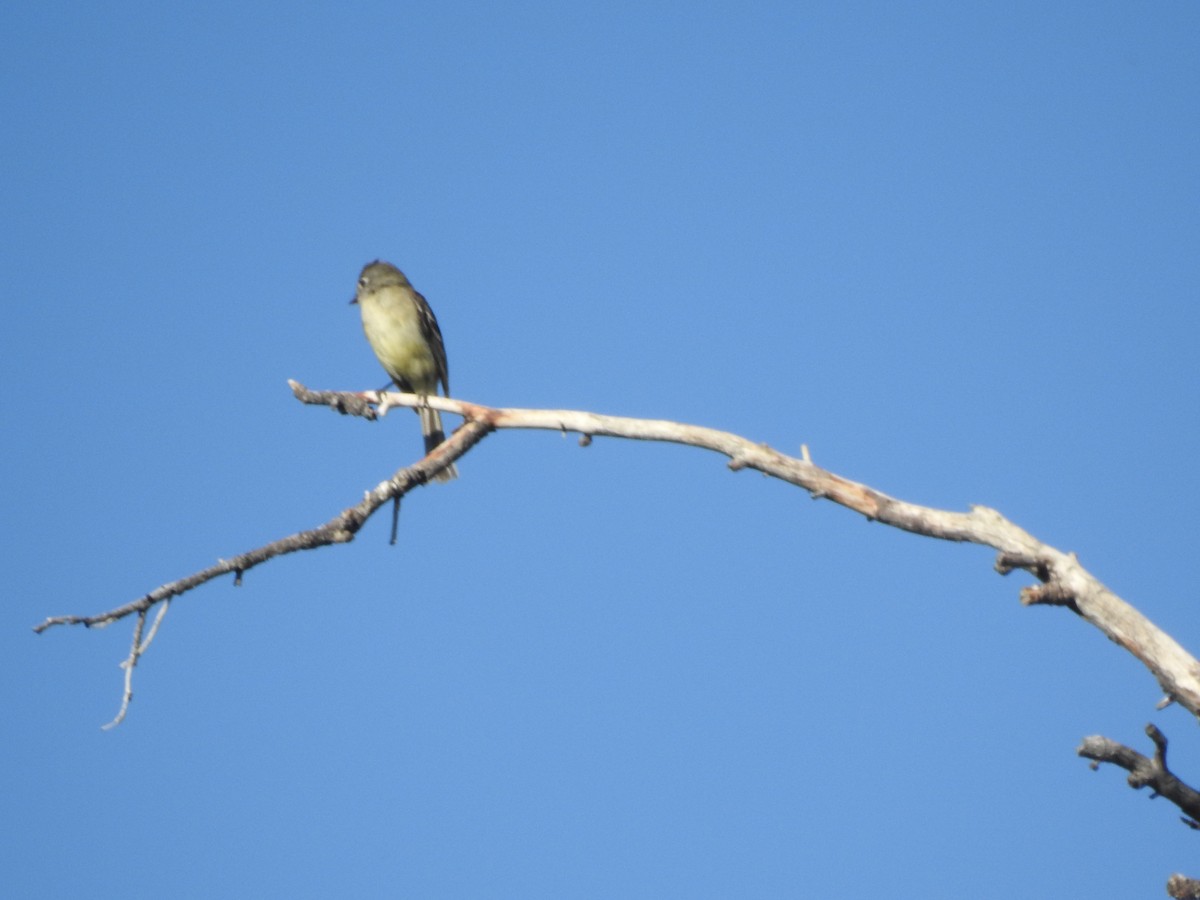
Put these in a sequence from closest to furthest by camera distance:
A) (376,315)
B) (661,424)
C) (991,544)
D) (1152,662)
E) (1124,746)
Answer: (1124,746)
(1152,662)
(991,544)
(661,424)
(376,315)

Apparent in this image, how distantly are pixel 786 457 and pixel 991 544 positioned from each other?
3.27ft

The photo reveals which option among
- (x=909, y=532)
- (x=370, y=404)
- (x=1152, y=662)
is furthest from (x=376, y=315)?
(x=1152, y=662)

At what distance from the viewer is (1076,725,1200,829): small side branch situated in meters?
5.13

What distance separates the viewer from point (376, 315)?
480 inches

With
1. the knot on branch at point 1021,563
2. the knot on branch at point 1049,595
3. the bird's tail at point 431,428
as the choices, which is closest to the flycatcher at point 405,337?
the bird's tail at point 431,428

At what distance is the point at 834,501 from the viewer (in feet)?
20.5

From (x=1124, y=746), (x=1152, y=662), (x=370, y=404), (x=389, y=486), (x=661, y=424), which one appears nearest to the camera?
(x=1124, y=746)

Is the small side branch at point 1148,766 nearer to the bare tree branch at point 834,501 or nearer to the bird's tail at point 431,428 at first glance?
the bare tree branch at point 834,501

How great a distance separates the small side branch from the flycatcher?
26.1 feet

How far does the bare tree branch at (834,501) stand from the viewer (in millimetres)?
5586

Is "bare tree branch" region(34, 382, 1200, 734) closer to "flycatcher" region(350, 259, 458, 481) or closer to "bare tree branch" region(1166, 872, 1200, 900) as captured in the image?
"bare tree branch" region(1166, 872, 1200, 900)

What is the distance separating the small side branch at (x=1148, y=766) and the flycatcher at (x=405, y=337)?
26.1 ft

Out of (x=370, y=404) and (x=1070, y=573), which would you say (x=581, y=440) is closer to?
(x=370, y=404)

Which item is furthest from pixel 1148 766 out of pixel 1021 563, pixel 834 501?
pixel 834 501
